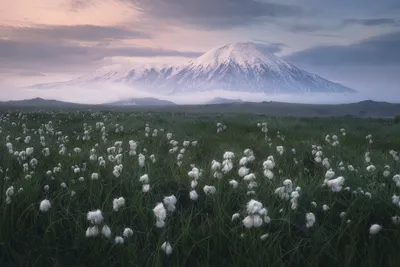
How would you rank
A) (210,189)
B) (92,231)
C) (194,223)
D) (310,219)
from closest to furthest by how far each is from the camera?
1. (92,231)
2. (310,219)
3. (194,223)
4. (210,189)

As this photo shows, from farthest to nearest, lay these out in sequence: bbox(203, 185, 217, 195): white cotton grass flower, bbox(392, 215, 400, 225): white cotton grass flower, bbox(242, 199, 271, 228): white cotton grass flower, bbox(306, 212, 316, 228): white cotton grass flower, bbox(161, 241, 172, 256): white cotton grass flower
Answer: bbox(203, 185, 217, 195): white cotton grass flower, bbox(392, 215, 400, 225): white cotton grass flower, bbox(306, 212, 316, 228): white cotton grass flower, bbox(242, 199, 271, 228): white cotton grass flower, bbox(161, 241, 172, 256): white cotton grass flower

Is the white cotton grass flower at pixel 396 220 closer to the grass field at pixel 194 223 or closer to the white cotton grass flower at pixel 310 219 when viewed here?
the grass field at pixel 194 223

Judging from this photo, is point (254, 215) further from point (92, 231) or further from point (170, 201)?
point (92, 231)

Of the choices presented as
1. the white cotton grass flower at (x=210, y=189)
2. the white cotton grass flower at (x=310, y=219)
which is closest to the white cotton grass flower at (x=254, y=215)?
the white cotton grass flower at (x=310, y=219)

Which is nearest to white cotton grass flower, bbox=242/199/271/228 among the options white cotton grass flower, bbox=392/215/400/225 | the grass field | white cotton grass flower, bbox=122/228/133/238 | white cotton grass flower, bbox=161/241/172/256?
the grass field

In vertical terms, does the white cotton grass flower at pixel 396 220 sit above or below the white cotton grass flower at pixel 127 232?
below

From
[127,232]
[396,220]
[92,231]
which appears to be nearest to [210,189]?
[127,232]

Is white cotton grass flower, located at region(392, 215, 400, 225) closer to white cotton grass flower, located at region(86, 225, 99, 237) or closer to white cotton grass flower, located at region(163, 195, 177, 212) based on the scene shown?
white cotton grass flower, located at region(163, 195, 177, 212)

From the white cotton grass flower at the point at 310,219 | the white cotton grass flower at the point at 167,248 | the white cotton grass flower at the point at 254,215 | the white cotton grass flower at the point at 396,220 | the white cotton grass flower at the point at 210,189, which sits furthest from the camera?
the white cotton grass flower at the point at 210,189

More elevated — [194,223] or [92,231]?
[92,231]

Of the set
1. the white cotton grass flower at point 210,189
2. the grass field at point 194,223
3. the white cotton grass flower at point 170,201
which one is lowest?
the grass field at point 194,223

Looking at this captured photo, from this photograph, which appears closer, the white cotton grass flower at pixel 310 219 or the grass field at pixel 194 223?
the grass field at pixel 194 223

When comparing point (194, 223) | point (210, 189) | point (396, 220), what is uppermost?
point (210, 189)

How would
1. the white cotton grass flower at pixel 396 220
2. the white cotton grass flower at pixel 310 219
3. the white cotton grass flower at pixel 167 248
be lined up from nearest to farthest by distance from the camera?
1. the white cotton grass flower at pixel 167 248
2. the white cotton grass flower at pixel 310 219
3. the white cotton grass flower at pixel 396 220
